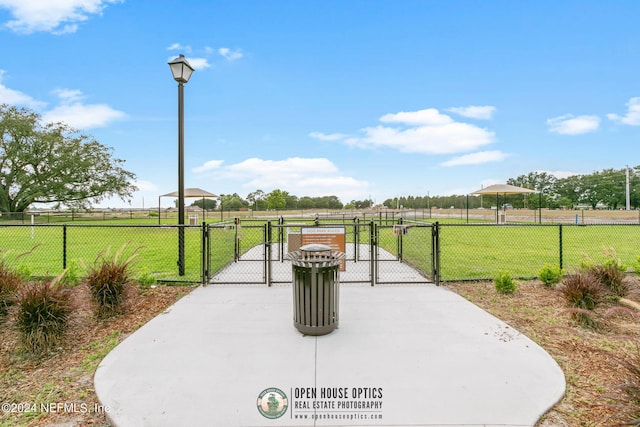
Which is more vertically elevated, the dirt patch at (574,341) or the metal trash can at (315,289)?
the metal trash can at (315,289)

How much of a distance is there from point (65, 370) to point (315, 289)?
2681 mm

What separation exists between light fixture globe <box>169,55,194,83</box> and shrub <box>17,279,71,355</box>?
497 cm

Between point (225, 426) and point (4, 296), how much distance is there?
4.11 m

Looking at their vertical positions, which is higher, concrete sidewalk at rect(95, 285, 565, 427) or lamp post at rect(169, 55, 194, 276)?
lamp post at rect(169, 55, 194, 276)

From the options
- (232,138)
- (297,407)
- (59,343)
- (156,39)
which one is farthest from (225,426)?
(232,138)

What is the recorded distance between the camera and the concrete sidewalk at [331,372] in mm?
2508

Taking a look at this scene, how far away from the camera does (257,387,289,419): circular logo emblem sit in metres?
2.52

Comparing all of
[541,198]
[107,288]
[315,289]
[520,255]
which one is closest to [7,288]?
[107,288]

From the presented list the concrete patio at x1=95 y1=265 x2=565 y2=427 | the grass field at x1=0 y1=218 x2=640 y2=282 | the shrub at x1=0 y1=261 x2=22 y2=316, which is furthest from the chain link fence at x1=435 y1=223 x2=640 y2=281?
the shrub at x1=0 y1=261 x2=22 y2=316

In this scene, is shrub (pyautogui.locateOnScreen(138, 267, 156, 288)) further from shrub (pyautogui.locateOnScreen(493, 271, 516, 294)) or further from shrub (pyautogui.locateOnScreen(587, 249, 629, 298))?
shrub (pyautogui.locateOnScreen(587, 249, 629, 298))

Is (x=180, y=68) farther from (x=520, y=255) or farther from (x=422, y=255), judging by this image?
(x=520, y=255)

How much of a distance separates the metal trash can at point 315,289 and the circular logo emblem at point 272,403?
1203mm

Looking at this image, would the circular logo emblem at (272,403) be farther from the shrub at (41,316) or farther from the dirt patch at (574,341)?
the shrub at (41,316)

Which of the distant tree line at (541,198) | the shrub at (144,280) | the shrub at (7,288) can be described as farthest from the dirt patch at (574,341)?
the distant tree line at (541,198)
